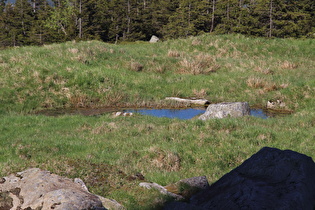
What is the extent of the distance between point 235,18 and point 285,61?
4382cm

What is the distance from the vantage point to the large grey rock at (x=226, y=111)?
625 inches

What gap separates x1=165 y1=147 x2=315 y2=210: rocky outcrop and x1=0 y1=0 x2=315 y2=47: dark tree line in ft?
173

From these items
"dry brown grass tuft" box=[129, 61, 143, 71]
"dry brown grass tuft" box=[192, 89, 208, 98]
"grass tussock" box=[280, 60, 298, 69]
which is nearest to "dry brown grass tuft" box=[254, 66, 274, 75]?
"grass tussock" box=[280, 60, 298, 69]

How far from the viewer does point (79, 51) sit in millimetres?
24906

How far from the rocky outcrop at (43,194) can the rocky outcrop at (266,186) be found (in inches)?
52.4

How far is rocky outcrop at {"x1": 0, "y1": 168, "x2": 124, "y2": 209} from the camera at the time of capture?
17.7 ft

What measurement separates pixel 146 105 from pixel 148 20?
66.9m

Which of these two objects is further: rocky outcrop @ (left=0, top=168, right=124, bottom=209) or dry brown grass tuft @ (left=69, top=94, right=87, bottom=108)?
dry brown grass tuft @ (left=69, top=94, right=87, bottom=108)

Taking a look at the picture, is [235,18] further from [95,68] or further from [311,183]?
[311,183]

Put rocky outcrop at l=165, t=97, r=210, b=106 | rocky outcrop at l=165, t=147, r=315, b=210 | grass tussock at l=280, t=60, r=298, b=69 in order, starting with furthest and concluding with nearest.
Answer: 1. grass tussock at l=280, t=60, r=298, b=69
2. rocky outcrop at l=165, t=97, r=210, b=106
3. rocky outcrop at l=165, t=147, r=315, b=210

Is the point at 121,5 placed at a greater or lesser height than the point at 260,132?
greater

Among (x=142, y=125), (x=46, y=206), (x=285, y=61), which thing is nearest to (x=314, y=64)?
→ (x=285, y=61)

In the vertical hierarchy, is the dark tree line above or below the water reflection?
above

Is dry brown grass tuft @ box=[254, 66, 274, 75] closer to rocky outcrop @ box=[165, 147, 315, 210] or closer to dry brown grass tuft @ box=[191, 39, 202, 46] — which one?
dry brown grass tuft @ box=[191, 39, 202, 46]
